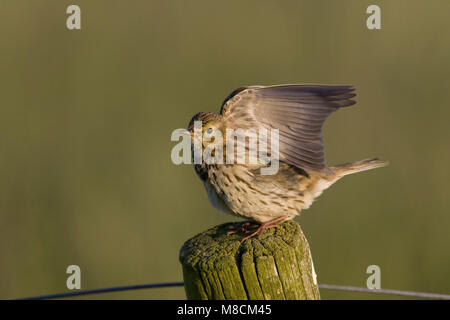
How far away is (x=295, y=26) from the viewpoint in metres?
7.69

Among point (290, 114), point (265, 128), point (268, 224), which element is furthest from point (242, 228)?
point (290, 114)

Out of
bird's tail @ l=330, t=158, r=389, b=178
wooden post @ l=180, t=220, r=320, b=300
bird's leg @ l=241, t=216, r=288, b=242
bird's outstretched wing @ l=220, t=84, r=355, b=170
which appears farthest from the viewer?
bird's tail @ l=330, t=158, r=389, b=178

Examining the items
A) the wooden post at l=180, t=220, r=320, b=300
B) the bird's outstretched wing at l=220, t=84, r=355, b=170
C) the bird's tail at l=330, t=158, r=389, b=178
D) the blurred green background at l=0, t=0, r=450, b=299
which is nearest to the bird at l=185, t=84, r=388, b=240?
the bird's outstretched wing at l=220, t=84, r=355, b=170

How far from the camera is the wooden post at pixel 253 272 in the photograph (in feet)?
11.1

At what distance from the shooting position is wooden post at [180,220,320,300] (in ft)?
11.1

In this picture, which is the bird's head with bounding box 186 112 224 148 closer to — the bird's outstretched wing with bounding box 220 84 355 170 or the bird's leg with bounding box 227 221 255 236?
the bird's outstretched wing with bounding box 220 84 355 170

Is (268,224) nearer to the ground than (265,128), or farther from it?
nearer to the ground

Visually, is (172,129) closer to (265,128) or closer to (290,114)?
(265,128)

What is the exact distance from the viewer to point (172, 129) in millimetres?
6863

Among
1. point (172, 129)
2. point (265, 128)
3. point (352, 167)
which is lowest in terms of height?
point (352, 167)

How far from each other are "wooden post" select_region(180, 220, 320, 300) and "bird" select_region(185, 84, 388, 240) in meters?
0.77

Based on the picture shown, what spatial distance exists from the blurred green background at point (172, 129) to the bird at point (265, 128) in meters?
1.90

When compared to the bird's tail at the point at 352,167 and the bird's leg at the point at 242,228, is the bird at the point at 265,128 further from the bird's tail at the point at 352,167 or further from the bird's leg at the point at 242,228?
the bird's tail at the point at 352,167

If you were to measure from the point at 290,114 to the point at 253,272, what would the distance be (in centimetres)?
138
